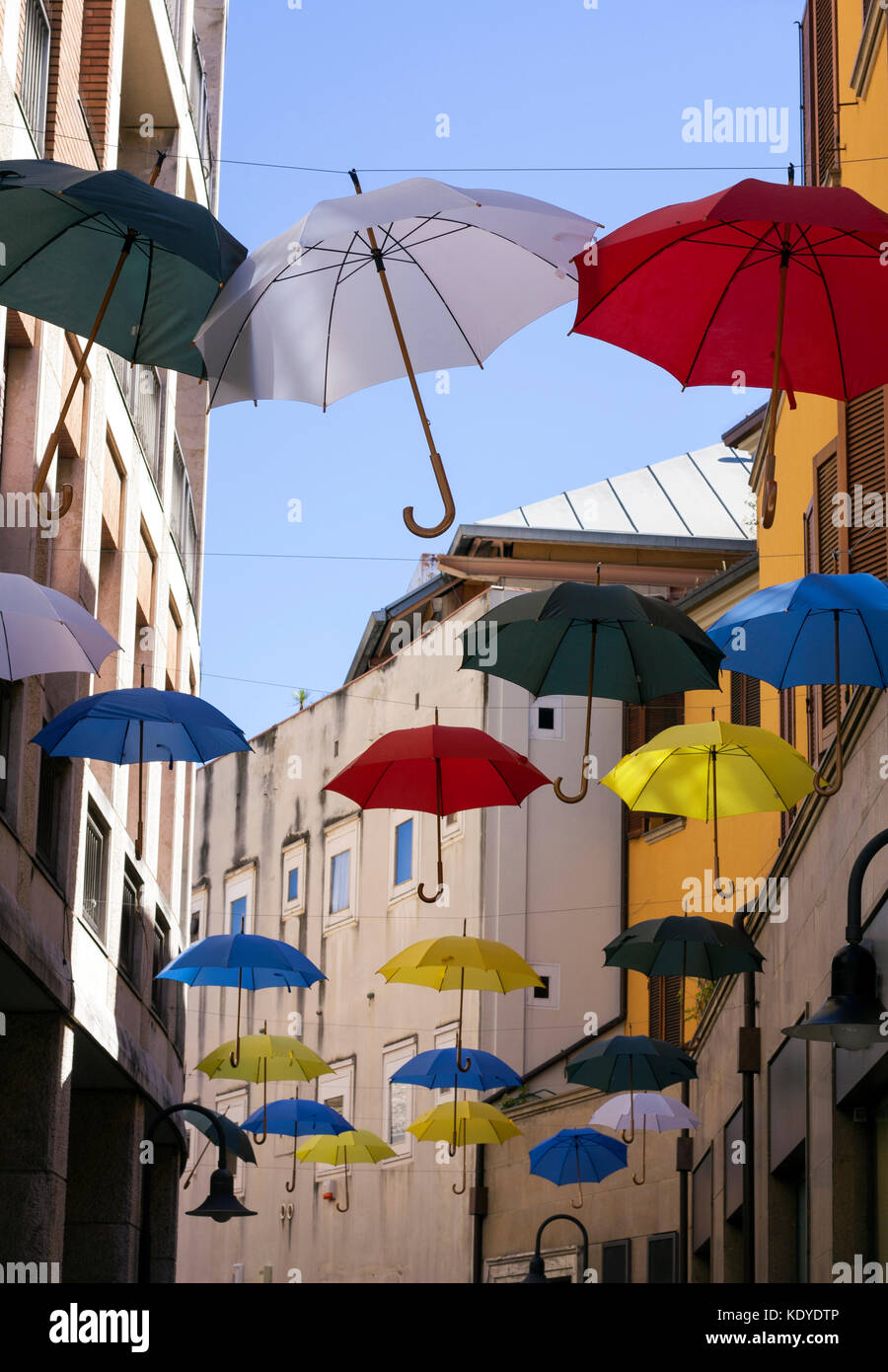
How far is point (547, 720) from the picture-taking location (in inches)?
1377

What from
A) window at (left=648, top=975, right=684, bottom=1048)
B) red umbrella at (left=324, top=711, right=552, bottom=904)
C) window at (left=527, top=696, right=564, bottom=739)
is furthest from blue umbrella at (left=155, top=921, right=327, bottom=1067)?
window at (left=527, top=696, right=564, bottom=739)

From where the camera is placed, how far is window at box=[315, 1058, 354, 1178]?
37750 millimetres

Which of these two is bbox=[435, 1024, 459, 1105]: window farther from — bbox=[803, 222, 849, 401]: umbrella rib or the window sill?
bbox=[803, 222, 849, 401]: umbrella rib

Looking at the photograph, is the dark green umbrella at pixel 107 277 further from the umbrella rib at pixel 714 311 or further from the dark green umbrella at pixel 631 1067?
the dark green umbrella at pixel 631 1067

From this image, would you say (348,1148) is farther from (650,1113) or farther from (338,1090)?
(338,1090)

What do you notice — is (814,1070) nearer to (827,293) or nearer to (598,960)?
(827,293)

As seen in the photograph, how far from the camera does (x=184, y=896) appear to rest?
1196 inches

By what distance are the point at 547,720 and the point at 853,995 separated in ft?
83.0

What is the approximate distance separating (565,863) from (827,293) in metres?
25.3

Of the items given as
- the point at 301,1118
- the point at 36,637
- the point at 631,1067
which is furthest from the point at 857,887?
the point at 301,1118

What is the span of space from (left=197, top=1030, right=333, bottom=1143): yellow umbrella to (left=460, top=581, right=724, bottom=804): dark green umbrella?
1020 cm

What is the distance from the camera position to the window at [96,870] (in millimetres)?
20828
